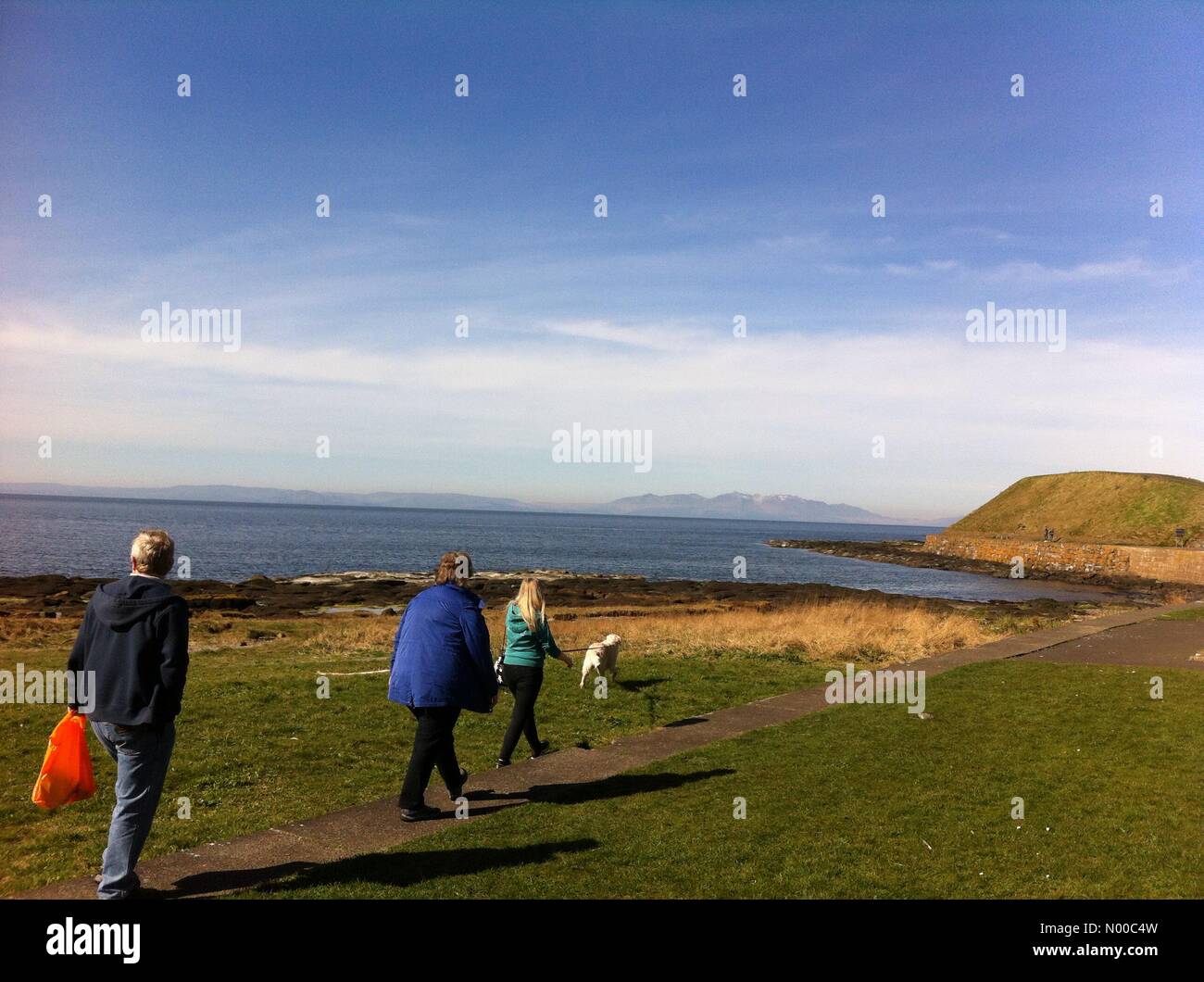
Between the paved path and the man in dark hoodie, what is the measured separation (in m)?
0.48

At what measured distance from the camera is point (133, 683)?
467 centimetres

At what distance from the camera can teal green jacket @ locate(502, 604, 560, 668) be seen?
8352mm

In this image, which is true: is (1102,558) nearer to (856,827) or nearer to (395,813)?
(856,827)

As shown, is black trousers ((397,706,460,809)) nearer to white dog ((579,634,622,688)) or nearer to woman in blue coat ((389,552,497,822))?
woman in blue coat ((389,552,497,822))

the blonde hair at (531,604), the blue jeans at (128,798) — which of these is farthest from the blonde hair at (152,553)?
the blonde hair at (531,604)

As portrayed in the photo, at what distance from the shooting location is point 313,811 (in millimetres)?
6824

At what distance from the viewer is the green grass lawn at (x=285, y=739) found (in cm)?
627

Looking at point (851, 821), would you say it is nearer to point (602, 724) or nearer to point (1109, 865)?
point (1109, 865)

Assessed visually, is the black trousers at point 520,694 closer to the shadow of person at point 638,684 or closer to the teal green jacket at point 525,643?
the teal green jacket at point 525,643

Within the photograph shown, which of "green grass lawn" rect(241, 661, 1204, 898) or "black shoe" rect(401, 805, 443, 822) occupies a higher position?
"black shoe" rect(401, 805, 443, 822)

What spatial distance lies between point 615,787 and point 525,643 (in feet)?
5.21

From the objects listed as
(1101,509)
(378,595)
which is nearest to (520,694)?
(378,595)

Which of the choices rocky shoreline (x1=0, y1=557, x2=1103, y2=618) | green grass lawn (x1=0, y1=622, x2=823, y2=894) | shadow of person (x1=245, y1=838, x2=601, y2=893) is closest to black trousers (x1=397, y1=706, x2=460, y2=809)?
shadow of person (x1=245, y1=838, x2=601, y2=893)
